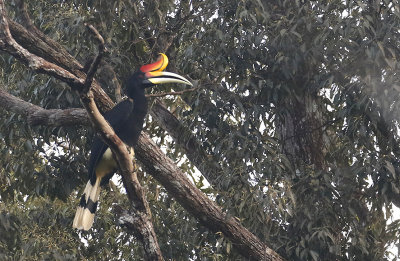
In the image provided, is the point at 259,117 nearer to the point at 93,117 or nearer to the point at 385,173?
the point at 385,173

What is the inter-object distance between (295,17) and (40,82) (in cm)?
172

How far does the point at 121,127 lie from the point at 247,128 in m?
0.77

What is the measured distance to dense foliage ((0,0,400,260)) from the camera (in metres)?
4.79

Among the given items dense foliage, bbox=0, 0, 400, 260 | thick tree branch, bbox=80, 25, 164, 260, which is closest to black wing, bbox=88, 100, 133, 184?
dense foliage, bbox=0, 0, 400, 260

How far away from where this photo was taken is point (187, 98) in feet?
18.2

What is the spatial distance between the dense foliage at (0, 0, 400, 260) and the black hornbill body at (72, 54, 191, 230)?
14.0 inches

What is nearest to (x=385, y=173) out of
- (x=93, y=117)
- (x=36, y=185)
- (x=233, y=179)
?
(x=233, y=179)

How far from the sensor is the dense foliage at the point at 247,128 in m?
4.79

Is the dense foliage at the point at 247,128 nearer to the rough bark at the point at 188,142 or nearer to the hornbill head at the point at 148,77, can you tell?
the rough bark at the point at 188,142

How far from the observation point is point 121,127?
487 cm

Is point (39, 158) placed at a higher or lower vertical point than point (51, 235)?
higher

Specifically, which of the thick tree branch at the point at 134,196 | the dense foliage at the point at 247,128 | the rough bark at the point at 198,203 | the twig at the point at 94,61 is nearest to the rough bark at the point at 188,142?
the dense foliage at the point at 247,128

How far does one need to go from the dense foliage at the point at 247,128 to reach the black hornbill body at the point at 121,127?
0.36m

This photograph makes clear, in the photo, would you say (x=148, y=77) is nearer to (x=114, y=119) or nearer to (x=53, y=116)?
(x=114, y=119)
